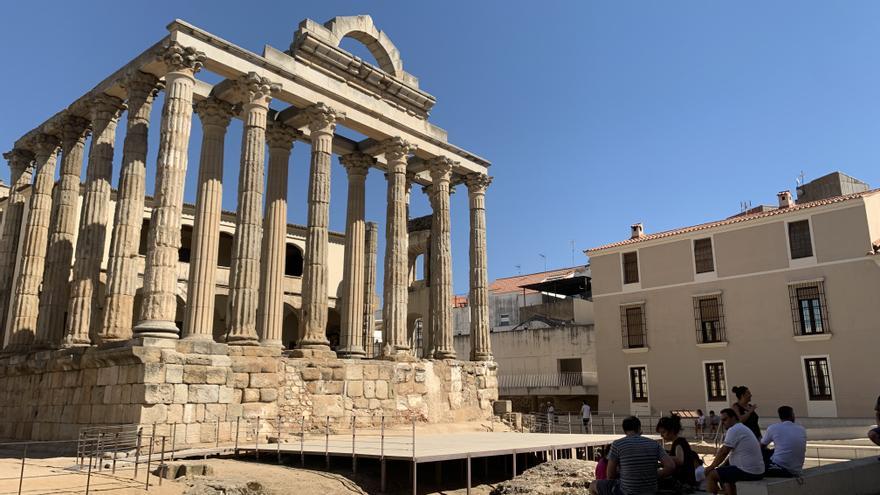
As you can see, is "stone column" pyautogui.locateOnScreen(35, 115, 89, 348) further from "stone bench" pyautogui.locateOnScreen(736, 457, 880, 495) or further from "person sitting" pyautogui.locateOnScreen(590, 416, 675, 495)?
"stone bench" pyautogui.locateOnScreen(736, 457, 880, 495)

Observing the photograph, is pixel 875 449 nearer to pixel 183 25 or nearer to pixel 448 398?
pixel 448 398

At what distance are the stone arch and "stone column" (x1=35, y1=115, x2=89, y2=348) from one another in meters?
8.86

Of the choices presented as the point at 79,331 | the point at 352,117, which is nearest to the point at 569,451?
the point at 352,117

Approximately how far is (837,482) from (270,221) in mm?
15885

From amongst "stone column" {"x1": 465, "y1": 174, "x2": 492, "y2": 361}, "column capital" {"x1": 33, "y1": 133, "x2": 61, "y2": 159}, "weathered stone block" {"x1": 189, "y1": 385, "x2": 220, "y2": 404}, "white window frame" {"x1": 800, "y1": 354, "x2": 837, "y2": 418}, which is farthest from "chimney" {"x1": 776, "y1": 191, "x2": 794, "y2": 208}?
"column capital" {"x1": 33, "y1": 133, "x2": 61, "y2": 159}

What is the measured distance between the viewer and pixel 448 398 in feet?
74.0

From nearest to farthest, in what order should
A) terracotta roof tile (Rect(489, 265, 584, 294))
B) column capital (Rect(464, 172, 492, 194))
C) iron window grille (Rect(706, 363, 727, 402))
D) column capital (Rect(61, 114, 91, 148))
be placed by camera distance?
column capital (Rect(61, 114, 91, 148))
column capital (Rect(464, 172, 492, 194))
iron window grille (Rect(706, 363, 727, 402))
terracotta roof tile (Rect(489, 265, 584, 294))

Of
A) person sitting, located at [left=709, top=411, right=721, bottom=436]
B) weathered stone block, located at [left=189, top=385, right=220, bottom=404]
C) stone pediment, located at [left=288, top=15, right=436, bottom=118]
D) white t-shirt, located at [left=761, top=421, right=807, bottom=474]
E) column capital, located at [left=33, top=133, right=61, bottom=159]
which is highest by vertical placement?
stone pediment, located at [left=288, top=15, right=436, bottom=118]

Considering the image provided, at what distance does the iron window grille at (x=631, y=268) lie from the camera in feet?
101

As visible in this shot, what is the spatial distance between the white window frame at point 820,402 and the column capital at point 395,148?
55.6 feet

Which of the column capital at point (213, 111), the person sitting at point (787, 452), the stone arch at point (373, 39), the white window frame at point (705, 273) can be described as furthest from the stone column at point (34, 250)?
the white window frame at point (705, 273)

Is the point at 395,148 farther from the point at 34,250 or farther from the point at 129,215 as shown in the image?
the point at 34,250

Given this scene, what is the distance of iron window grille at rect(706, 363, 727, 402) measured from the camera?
27.1 metres

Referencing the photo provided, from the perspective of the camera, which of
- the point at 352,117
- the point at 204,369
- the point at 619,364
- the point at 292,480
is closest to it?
the point at 292,480
